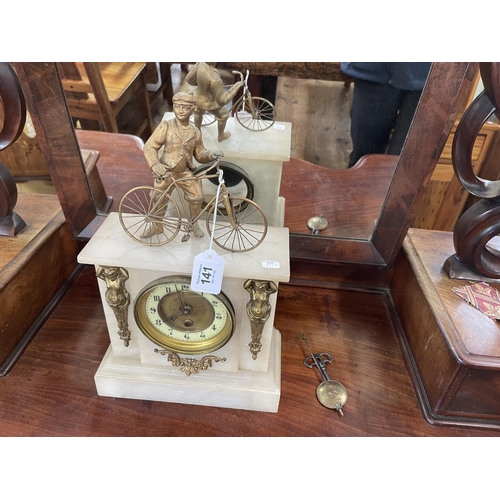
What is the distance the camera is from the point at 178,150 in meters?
0.76

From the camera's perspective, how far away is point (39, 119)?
959mm

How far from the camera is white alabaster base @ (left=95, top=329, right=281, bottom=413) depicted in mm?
924

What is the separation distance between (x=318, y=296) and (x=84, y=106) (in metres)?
0.80

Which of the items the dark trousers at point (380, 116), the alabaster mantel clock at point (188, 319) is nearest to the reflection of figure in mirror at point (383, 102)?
the dark trousers at point (380, 116)

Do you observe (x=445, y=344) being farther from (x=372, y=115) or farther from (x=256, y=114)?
(x=256, y=114)

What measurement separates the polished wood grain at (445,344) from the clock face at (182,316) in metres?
0.47

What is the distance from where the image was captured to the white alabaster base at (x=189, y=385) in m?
0.92

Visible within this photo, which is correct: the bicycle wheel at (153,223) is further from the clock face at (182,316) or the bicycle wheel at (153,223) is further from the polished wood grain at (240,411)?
the polished wood grain at (240,411)

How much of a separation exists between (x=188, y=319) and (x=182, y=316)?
14 millimetres

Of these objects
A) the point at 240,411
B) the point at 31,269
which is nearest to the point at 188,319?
the point at 240,411

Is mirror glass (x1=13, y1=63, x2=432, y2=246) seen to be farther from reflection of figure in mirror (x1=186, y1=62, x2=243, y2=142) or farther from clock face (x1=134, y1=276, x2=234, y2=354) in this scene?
clock face (x1=134, y1=276, x2=234, y2=354)

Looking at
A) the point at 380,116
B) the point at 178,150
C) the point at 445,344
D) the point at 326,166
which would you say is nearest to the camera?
the point at 178,150

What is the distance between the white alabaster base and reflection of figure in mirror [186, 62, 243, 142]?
56cm

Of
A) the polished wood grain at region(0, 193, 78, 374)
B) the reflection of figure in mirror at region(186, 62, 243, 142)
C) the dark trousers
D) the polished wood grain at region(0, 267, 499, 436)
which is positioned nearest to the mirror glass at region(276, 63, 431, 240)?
the dark trousers
